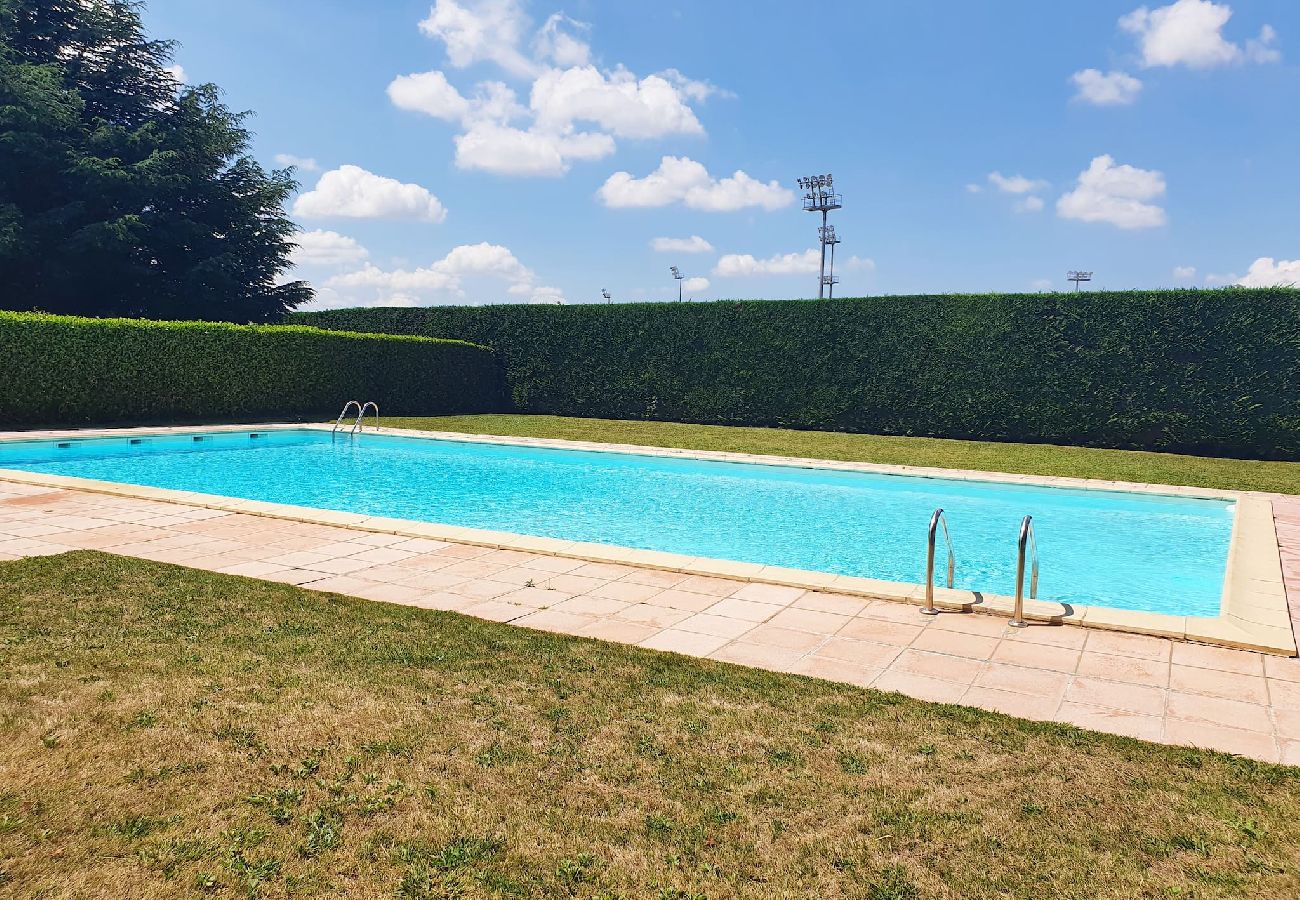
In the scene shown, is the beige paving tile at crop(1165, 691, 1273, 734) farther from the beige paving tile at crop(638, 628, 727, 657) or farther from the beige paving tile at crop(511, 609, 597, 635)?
the beige paving tile at crop(511, 609, 597, 635)

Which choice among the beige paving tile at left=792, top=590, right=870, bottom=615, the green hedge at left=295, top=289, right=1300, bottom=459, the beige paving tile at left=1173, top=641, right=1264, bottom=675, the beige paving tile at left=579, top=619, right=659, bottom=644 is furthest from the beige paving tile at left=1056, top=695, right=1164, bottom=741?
the green hedge at left=295, top=289, right=1300, bottom=459

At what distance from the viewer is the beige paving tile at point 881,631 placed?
16.7 ft

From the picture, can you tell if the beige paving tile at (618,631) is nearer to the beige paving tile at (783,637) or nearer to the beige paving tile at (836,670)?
the beige paving tile at (783,637)

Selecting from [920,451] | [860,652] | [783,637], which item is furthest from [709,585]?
[920,451]

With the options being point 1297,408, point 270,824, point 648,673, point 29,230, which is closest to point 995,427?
point 1297,408

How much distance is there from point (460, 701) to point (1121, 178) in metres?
18.6

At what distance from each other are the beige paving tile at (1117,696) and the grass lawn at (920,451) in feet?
32.7

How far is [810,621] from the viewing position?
213 inches

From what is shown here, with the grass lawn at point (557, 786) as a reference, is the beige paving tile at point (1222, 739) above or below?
below

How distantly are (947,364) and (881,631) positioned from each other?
14901mm

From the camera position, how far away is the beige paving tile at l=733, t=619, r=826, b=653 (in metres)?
4.93

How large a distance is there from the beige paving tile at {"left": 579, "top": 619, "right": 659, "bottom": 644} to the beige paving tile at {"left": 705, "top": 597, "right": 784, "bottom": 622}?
64 centimetres

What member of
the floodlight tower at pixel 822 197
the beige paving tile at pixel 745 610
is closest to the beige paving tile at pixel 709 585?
the beige paving tile at pixel 745 610

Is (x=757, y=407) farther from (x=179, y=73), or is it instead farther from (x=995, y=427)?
(x=179, y=73)
